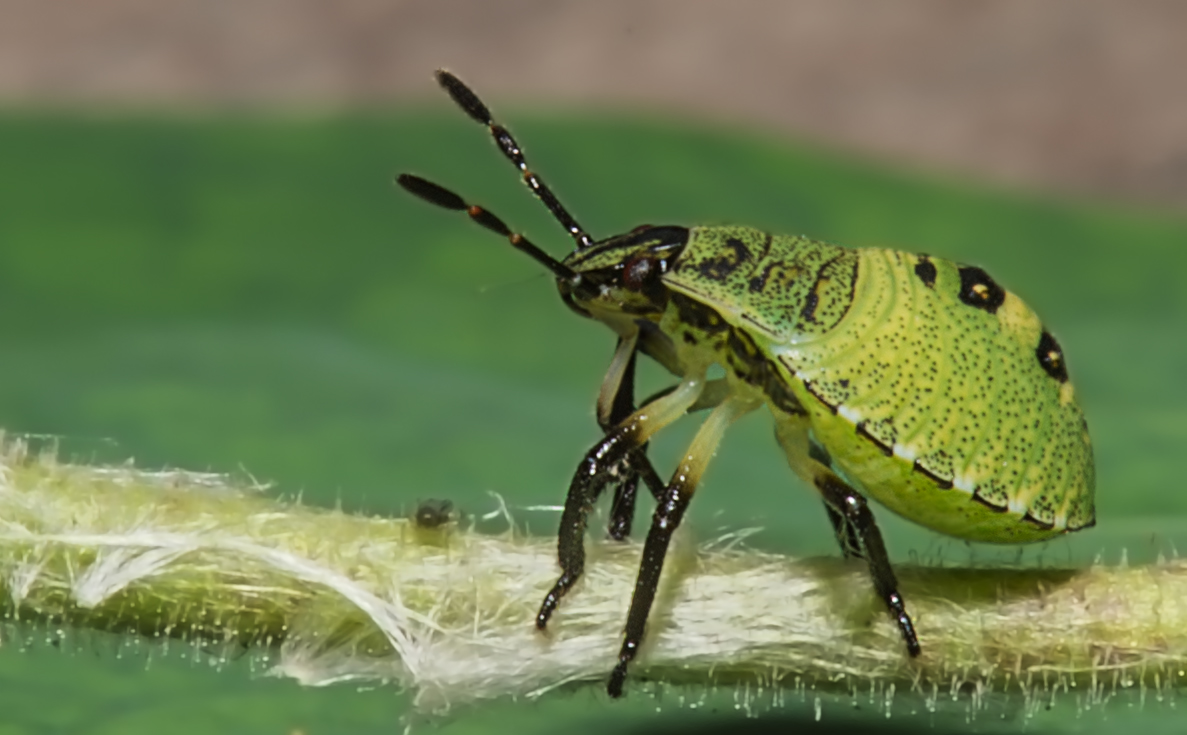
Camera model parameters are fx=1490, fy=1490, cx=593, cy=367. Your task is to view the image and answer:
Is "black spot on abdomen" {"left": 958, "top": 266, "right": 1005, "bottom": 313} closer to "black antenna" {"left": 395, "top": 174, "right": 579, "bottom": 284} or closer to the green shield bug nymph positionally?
the green shield bug nymph

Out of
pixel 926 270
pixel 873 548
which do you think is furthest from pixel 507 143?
pixel 873 548

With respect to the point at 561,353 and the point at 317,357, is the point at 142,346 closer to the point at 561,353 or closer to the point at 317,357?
the point at 317,357

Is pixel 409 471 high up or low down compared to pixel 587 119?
down

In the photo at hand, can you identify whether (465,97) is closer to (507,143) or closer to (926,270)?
(507,143)

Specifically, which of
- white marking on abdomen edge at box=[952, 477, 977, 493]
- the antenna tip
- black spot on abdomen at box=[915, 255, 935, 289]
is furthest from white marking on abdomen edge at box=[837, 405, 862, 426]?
the antenna tip

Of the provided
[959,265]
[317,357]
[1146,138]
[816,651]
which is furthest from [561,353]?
[1146,138]

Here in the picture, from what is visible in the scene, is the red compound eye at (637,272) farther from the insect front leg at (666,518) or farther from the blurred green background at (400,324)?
the blurred green background at (400,324)

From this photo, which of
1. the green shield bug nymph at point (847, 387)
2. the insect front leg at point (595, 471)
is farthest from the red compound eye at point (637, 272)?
the insect front leg at point (595, 471)
